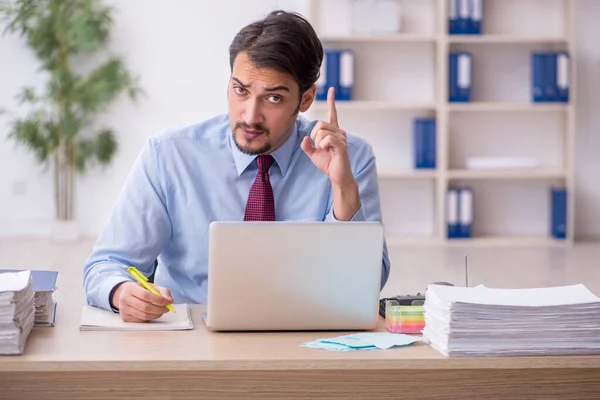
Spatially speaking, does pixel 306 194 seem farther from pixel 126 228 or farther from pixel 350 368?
pixel 350 368

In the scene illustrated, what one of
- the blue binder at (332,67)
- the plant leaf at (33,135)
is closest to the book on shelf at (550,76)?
the blue binder at (332,67)

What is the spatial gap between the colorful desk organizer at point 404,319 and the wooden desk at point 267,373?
12 cm

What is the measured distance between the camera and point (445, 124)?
6.72 meters

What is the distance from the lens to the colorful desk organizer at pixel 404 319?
1.90 metres

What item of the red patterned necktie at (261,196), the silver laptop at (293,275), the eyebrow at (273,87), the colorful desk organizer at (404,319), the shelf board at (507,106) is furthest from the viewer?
the shelf board at (507,106)

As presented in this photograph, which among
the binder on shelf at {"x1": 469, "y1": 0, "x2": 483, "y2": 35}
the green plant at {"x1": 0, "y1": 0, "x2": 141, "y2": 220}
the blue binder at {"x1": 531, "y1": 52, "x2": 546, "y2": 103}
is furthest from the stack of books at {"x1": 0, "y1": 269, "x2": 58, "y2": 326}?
the blue binder at {"x1": 531, "y1": 52, "x2": 546, "y2": 103}

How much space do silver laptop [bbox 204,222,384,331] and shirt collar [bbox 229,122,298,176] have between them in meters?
Answer: 0.59

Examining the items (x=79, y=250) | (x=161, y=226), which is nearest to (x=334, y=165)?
(x=161, y=226)

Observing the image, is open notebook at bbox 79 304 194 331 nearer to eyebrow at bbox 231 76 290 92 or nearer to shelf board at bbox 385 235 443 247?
eyebrow at bbox 231 76 290 92

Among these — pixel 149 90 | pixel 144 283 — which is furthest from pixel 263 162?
pixel 149 90

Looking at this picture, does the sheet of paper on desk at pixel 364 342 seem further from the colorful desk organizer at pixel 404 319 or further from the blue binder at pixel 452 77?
the blue binder at pixel 452 77

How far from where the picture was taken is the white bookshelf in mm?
6766

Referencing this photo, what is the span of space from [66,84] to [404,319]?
530cm

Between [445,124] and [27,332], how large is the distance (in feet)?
17.1
